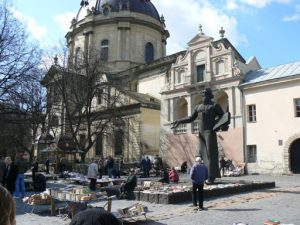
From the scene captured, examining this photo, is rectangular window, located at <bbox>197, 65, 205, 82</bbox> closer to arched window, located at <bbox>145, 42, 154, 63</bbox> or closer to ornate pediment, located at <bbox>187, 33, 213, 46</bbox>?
ornate pediment, located at <bbox>187, 33, 213, 46</bbox>

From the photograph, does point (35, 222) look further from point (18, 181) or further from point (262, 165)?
point (262, 165)

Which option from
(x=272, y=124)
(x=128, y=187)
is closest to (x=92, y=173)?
(x=128, y=187)

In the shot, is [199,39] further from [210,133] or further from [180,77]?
[210,133]

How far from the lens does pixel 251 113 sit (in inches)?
1367

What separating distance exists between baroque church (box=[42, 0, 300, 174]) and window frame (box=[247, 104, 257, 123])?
35 millimetres

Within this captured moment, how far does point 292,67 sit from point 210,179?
20.8 metres

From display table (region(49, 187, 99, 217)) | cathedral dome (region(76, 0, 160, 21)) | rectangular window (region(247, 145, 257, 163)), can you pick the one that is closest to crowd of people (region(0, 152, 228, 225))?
display table (region(49, 187, 99, 217))

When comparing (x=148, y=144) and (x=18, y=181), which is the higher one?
(x=148, y=144)

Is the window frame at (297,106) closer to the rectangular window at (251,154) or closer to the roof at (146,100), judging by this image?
the rectangular window at (251,154)

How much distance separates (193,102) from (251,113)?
663 centimetres

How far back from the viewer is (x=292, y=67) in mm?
34000

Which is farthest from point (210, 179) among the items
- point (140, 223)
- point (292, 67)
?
point (292, 67)

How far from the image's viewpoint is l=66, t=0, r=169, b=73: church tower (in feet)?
189

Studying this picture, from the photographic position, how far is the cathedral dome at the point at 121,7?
199 feet
